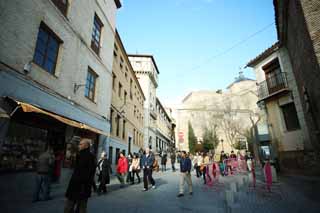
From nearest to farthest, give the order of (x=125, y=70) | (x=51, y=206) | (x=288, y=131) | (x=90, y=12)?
(x=51, y=206)
(x=90, y=12)
(x=288, y=131)
(x=125, y=70)

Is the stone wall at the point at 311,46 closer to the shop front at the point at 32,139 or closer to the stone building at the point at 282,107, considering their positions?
the stone building at the point at 282,107

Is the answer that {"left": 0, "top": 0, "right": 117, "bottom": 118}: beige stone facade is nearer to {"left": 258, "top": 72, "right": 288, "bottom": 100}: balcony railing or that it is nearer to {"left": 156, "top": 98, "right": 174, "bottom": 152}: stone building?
{"left": 258, "top": 72, "right": 288, "bottom": 100}: balcony railing

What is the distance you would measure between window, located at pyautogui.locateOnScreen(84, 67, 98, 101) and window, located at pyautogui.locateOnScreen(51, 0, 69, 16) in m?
3.43

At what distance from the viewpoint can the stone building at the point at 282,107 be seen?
515 inches

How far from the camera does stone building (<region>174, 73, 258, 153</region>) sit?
4944 cm

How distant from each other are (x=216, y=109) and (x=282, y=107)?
37475 millimetres

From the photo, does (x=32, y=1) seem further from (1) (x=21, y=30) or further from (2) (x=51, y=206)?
(2) (x=51, y=206)

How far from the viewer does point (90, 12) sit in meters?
11.7

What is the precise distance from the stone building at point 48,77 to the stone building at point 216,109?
123ft

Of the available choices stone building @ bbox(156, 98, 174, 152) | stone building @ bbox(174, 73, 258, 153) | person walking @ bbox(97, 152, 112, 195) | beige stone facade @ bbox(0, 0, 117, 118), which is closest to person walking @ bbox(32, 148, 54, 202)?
person walking @ bbox(97, 152, 112, 195)

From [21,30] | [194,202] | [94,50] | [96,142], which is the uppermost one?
[94,50]

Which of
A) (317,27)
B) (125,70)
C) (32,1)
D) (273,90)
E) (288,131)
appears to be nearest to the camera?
(32,1)

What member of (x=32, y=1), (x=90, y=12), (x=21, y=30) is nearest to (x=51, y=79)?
(x=21, y=30)

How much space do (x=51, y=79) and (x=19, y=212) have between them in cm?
529
